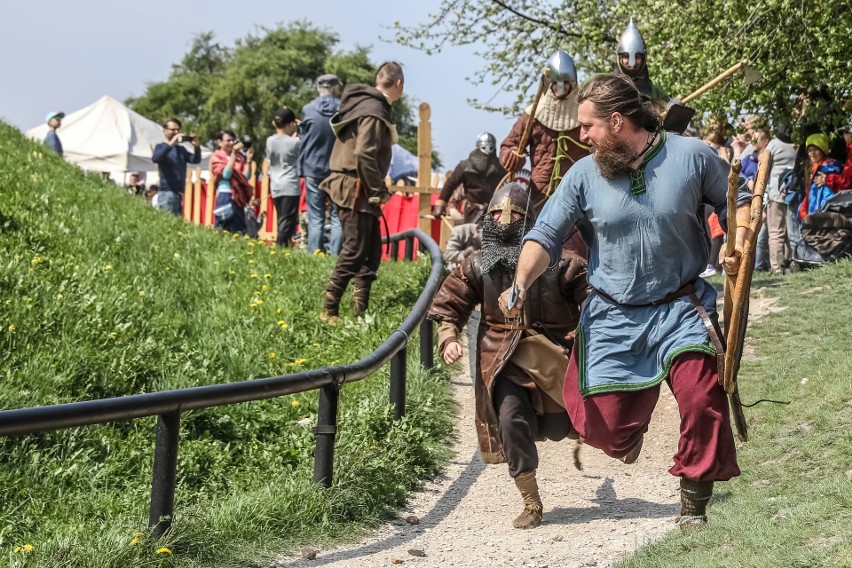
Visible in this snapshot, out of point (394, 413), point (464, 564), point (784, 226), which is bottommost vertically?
point (464, 564)

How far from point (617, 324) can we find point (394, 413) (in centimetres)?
280

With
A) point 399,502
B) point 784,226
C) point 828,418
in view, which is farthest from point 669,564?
point 784,226

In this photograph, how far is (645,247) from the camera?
5215mm

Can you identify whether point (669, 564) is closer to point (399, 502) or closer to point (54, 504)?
point (399, 502)

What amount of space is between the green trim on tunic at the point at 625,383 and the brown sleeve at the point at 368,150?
4400 mm

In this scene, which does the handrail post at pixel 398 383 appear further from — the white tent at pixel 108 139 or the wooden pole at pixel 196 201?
the white tent at pixel 108 139

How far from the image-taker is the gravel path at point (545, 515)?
581 cm

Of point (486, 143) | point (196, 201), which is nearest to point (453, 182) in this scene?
point (486, 143)

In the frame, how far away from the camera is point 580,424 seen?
5492mm

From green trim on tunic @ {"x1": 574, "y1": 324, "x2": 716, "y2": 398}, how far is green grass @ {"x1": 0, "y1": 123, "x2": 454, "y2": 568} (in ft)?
4.89

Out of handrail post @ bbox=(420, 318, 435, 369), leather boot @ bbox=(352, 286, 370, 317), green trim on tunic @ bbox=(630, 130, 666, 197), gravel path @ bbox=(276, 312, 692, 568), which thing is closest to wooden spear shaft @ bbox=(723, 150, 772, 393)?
green trim on tunic @ bbox=(630, 130, 666, 197)

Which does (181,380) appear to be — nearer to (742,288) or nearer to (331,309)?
(331,309)

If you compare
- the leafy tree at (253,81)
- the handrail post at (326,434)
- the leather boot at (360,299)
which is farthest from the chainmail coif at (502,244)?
the leafy tree at (253,81)

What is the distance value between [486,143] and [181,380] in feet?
21.1
